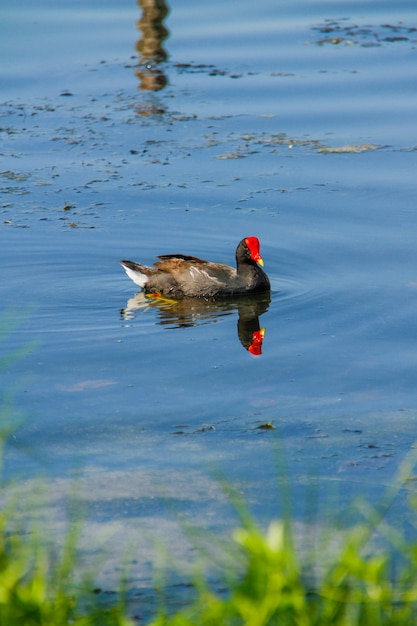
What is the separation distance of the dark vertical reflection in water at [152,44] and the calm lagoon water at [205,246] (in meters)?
0.05

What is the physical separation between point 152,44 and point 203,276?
7.68m

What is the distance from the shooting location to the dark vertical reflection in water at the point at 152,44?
14.0 metres

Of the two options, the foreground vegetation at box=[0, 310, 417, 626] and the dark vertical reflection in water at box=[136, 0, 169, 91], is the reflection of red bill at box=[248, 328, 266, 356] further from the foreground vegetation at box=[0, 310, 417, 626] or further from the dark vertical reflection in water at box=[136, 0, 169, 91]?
the dark vertical reflection in water at box=[136, 0, 169, 91]

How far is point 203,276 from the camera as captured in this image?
8.91 meters

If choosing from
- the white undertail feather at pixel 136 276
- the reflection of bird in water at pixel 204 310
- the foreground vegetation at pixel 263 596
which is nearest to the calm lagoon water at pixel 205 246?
the reflection of bird in water at pixel 204 310

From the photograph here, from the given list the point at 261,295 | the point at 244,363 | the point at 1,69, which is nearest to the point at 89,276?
the point at 261,295

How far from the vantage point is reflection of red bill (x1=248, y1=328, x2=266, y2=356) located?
7.47 meters

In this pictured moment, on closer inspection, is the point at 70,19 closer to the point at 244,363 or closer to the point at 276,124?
the point at 276,124

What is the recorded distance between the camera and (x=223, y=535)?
480 centimetres

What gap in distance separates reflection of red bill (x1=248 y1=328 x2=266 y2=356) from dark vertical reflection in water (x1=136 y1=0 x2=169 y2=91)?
6.60 meters

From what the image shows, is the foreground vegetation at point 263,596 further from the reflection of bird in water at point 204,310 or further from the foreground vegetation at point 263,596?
the reflection of bird in water at point 204,310

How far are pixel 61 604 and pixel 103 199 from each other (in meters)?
7.53

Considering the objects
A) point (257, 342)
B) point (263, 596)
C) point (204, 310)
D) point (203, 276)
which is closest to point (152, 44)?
point (203, 276)

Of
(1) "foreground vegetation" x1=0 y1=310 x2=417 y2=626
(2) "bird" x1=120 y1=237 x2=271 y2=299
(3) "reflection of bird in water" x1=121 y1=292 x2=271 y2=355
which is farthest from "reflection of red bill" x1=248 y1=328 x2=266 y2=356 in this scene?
(1) "foreground vegetation" x1=0 y1=310 x2=417 y2=626
